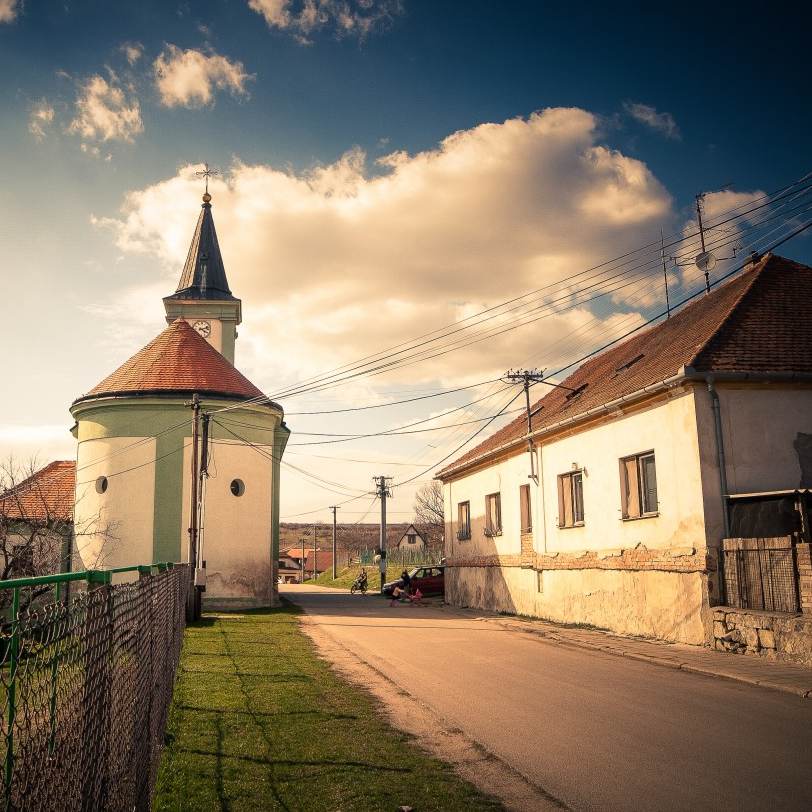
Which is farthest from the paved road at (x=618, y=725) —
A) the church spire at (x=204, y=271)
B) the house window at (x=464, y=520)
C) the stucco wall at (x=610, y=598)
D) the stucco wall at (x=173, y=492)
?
the church spire at (x=204, y=271)

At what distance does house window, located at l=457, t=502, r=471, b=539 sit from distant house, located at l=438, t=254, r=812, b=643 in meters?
5.32

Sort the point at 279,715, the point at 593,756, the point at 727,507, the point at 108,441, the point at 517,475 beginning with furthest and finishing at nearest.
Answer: the point at 108,441 < the point at 517,475 < the point at 727,507 < the point at 279,715 < the point at 593,756

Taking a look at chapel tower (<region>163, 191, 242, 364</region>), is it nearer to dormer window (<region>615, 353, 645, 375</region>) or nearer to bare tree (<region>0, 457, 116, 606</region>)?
bare tree (<region>0, 457, 116, 606</region>)

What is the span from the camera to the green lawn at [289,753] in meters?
5.41

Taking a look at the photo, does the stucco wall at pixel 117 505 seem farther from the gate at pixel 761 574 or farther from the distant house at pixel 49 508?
the gate at pixel 761 574

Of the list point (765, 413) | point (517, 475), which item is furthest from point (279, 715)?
point (517, 475)

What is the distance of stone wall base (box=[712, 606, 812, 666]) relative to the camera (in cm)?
1130

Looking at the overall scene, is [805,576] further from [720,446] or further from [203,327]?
[203,327]

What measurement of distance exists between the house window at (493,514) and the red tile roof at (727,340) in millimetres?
3281

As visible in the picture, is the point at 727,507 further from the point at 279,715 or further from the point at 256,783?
the point at 256,783

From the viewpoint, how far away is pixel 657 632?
49.0ft

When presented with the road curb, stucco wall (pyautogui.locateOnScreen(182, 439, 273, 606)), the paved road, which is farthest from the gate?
stucco wall (pyautogui.locateOnScreen(182, 439, 273, 606))

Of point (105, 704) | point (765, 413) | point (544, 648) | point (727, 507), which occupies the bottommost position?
point (544, 648)

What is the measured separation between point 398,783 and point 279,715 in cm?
278
